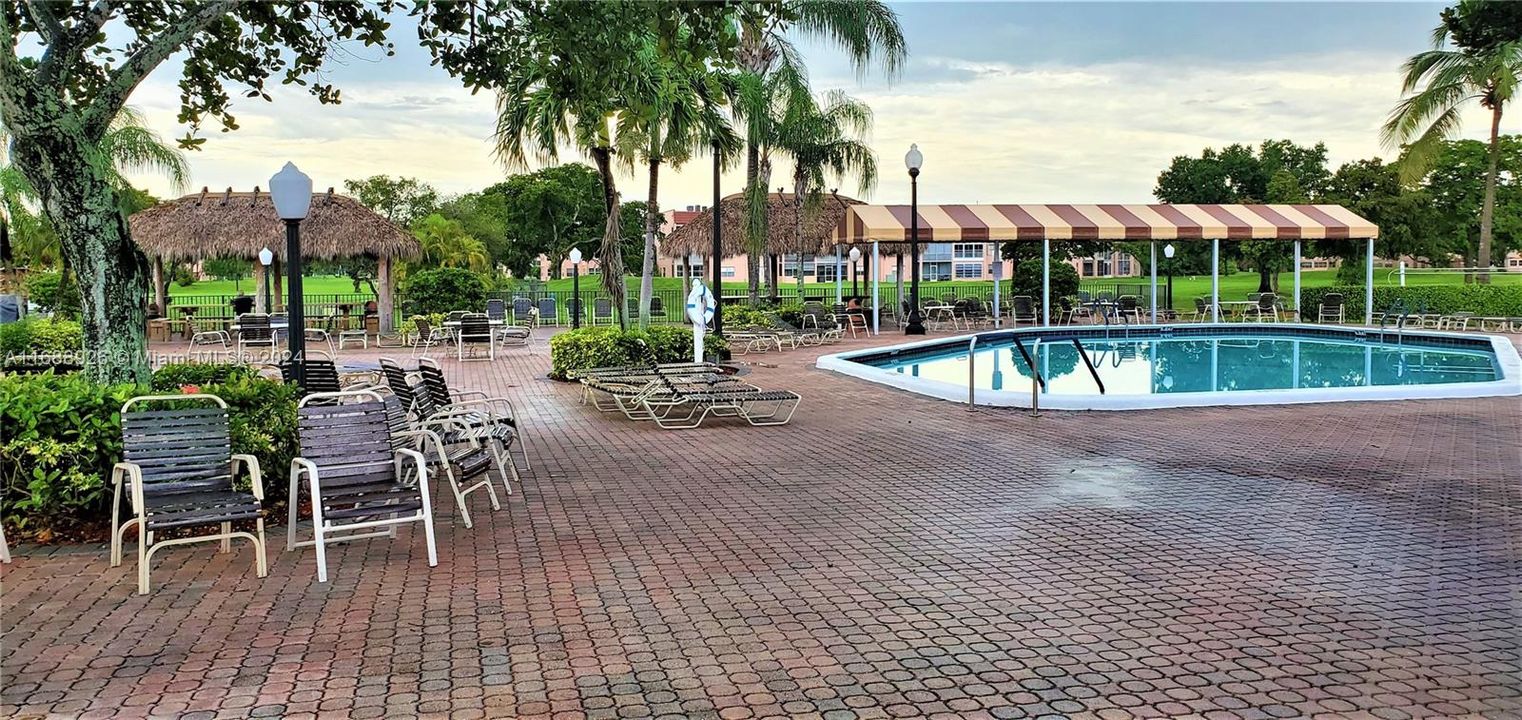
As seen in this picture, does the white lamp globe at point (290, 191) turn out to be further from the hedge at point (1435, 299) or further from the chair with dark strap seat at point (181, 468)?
the hedge at point (1435, 299)

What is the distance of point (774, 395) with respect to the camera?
10695 millimetres

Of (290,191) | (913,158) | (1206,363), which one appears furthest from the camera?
(913,158)

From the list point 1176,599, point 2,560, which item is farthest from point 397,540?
point 1176,599

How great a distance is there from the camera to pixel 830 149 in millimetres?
25203

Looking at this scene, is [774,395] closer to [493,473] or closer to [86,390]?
[493,473]

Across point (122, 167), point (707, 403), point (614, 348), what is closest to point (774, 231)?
point (614, 348)

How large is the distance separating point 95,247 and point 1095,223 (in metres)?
22.9

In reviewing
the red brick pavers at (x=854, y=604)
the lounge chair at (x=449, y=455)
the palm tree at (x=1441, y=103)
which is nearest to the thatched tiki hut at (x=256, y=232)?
the lounge chair at (x=449, y=455)

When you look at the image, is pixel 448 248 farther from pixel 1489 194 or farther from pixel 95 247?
pixel 95 247

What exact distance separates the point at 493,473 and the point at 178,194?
895 inches

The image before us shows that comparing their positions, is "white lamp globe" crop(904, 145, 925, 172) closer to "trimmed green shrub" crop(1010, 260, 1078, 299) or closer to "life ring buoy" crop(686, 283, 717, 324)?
"life ring buoy" crop(686, 283, 717, 324)

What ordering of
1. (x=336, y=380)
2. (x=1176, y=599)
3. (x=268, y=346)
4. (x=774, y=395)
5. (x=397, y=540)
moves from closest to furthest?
(x=1176, y=599)
(x=397, y=540)
(x=336, y=380)
(x=774, y=395)
(x=268, y=346)

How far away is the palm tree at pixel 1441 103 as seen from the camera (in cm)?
2625

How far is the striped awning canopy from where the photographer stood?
83.1 feet
